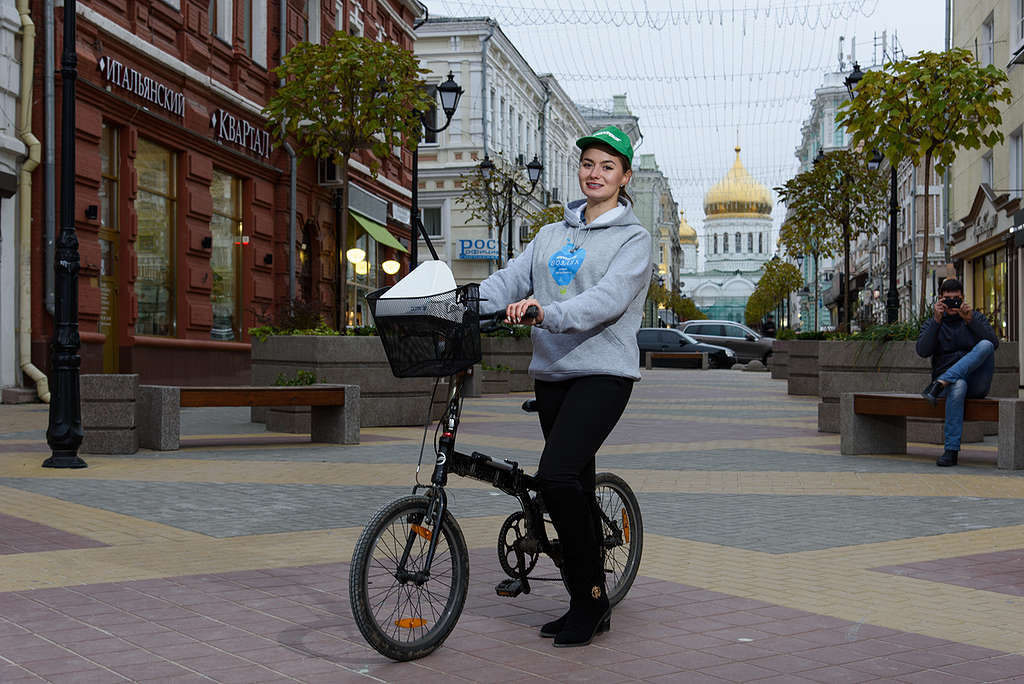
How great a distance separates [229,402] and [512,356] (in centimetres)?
1370

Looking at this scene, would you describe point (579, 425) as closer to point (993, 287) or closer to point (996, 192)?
point (996, 192)

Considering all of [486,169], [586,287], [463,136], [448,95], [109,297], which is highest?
[463,136]

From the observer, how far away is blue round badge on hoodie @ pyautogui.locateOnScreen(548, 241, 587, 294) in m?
4.90

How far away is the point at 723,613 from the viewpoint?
545 cm

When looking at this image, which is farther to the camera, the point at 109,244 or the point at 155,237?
the point at 155,237

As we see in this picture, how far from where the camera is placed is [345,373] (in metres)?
14.2

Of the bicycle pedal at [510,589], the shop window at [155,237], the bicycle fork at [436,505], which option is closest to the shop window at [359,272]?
the shop window at [155,237]

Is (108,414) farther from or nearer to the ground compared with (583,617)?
farther from the ground

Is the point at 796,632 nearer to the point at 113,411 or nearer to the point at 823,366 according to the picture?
the point at 113,411

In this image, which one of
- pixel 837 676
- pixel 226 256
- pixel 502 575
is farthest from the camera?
pixel 226 256

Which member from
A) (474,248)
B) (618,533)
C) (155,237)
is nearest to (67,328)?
(618,533)

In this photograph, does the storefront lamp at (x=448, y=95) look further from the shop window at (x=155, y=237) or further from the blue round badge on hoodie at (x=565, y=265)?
the blue round badge on hoodie at (x=565, y=265)

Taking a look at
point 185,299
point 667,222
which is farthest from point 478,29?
point 667,222

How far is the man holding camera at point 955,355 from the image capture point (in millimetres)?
11539
